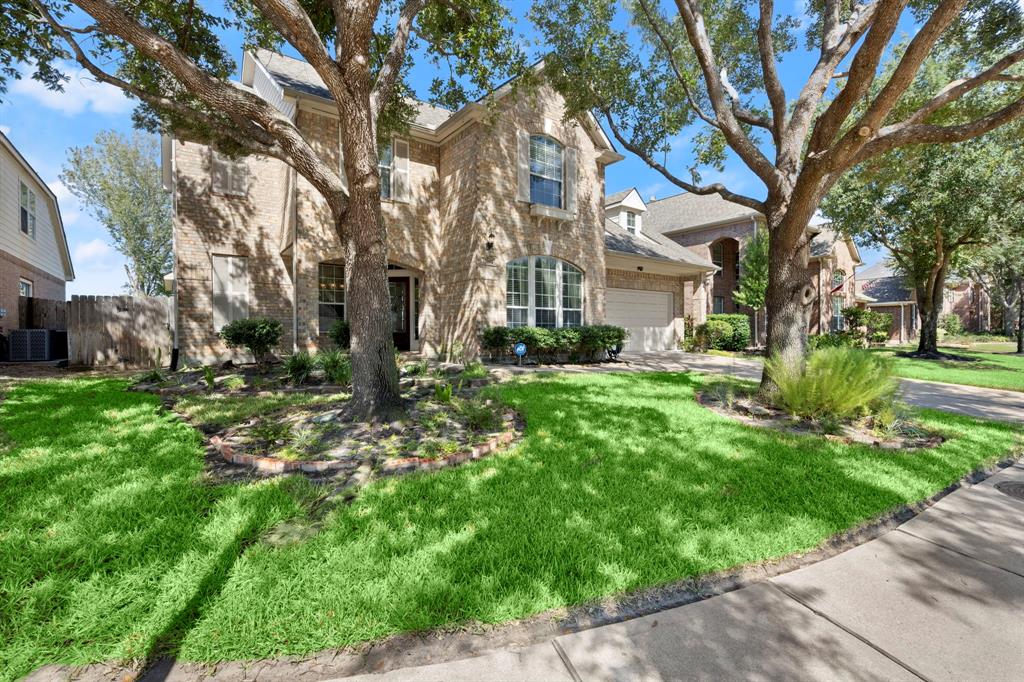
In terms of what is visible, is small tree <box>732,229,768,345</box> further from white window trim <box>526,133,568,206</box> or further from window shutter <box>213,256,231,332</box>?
Result: window shutter <box>213,256,231,332</box>

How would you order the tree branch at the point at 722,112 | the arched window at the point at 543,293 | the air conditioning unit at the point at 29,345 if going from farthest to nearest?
the air conditioning unit at the point at 29,345
the arched window at the point at 543,293
the tree branch at the point at 722,112

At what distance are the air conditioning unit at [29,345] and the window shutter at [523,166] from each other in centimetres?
1519

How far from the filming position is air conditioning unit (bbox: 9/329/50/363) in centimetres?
1279

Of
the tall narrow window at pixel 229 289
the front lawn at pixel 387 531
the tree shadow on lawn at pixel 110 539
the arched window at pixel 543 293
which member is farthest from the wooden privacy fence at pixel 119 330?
the arched window at pixel 543 293

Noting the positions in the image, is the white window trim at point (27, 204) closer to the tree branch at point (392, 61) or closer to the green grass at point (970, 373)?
the tree branch at point (392, 61)

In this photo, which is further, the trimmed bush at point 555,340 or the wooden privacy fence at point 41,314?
the wooden privacy fence at point 41,314

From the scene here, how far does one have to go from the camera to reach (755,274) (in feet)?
66.1

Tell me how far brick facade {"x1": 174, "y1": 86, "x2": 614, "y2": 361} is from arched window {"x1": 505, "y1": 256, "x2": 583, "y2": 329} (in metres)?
0.34

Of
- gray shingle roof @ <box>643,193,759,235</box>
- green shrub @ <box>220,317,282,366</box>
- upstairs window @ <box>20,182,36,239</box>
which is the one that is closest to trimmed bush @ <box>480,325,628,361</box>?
green shrub @ <box>220,317,282,366</box>

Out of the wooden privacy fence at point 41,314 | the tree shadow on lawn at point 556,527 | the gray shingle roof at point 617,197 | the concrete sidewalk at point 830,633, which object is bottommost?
the concrete sidewalk at point 830,633

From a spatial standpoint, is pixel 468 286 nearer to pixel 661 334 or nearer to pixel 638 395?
pixel 638 395

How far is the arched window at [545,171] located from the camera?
12.4m

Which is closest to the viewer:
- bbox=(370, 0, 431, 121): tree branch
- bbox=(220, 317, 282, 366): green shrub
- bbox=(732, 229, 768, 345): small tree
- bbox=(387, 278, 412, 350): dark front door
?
bbox=(370, 0, 431, 121): tree branch

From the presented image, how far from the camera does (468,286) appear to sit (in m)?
11.3
